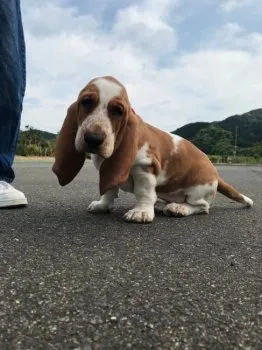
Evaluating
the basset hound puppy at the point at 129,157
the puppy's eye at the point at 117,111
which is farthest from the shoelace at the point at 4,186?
the puppy's eye at the point at 117,111

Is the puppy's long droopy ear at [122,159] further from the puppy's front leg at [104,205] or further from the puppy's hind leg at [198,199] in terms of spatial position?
the puppy's hind leg at [198,199]

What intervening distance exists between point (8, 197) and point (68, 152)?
2.02 feet

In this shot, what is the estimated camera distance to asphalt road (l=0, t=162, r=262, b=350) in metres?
1.10

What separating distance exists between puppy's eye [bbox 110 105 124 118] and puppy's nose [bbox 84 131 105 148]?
17 centimetres

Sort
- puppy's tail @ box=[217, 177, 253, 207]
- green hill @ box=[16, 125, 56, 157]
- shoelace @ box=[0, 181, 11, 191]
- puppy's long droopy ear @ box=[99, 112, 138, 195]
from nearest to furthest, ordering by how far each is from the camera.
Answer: puppy's long droopy ear @ box=[99, 112, 138, 195] < shoelace @ box=[0, 181, 11, 191] < puppy's tail @ box=[217, 177, 253, 207] < green hill @ box=[16, 125, 56, 157]

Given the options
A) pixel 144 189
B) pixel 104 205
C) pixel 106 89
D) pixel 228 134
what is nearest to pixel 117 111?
pixel 106 89

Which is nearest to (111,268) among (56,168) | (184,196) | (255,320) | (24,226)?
(255,320)

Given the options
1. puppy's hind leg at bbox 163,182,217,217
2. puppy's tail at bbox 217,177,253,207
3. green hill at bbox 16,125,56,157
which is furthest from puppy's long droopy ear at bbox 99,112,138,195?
green hill at bbox 16,125,56,157

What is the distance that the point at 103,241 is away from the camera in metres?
2.07

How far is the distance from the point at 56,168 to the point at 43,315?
162cm

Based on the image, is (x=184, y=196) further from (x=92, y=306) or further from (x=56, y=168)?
(x=92, y=306)

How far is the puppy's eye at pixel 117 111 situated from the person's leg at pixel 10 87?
3.14 feet

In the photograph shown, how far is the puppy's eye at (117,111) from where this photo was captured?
2447 millimetres

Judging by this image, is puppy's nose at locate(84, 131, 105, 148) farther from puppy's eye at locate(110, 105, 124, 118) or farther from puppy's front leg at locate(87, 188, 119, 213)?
puppy's front leg at locate(87, 188, 119, 213)
